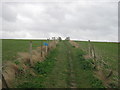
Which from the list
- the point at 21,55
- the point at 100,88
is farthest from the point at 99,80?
the point at 21,55

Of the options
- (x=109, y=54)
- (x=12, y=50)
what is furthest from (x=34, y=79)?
(x=109, y=54)

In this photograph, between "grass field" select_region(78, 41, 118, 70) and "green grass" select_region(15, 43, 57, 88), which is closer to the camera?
"green grass" select_region(15, 43, 57, 88)

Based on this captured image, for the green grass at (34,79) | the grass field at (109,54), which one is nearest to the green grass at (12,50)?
the green grass at (34,79)

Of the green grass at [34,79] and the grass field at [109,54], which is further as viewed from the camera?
the grass field at [109,54]

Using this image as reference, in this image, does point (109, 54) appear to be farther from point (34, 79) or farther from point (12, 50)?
point (34, 79)

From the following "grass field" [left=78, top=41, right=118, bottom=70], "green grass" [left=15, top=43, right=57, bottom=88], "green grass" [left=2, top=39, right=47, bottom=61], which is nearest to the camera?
"green grass" [left=15, top=43, right=57, bottom=88]

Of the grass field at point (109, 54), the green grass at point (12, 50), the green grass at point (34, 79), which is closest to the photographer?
the green grass at point (34, 79)

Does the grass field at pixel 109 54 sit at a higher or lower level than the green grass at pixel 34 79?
higher

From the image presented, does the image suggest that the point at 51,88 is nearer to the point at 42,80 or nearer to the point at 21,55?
the point at 42,80

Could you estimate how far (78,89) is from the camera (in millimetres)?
7691

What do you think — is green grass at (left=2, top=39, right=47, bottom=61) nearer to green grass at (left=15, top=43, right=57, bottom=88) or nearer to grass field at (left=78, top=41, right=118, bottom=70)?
green grass at (left=15, top=43, right=57, bottom=88)

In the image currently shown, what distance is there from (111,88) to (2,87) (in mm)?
5405

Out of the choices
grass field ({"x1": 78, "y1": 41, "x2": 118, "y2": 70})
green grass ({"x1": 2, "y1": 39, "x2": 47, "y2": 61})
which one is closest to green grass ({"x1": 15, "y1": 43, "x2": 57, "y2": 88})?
green grass ({"x1": 2, "y1": 39, "x2": 47, "y2": 61})

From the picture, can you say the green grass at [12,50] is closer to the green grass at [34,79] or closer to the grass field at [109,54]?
the green grass at [34,79]
